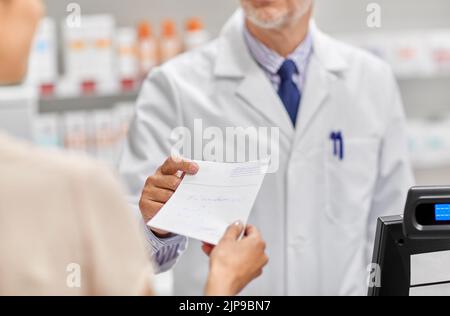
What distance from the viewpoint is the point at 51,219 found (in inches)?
33.5

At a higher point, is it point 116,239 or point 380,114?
point 380,114

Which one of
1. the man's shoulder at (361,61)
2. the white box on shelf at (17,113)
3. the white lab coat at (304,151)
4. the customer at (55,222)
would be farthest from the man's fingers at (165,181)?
the white box on shelf at (17,113)

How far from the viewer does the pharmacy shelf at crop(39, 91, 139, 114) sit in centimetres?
373

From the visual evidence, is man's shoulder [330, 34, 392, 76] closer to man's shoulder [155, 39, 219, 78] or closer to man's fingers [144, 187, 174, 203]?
man's shoulder [155, 39, 219, 78]

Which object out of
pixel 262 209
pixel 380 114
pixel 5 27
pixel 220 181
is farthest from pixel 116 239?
pixel 380 114

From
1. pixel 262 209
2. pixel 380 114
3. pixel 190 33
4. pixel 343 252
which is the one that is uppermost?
pixel 190 33

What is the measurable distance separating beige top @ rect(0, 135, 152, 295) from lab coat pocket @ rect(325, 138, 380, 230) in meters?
1.38

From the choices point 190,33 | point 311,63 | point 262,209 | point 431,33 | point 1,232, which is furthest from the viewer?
point 431,33

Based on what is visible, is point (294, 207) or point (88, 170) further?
point (294, 207)

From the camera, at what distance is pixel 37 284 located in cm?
86

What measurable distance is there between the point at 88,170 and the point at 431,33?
3.62 m

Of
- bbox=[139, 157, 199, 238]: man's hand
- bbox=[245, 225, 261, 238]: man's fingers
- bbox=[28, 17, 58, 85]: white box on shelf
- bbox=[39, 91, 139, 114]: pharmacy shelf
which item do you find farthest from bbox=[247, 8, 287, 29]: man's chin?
bbox=[39, 91, 139, 114]: pharmacy shelf
